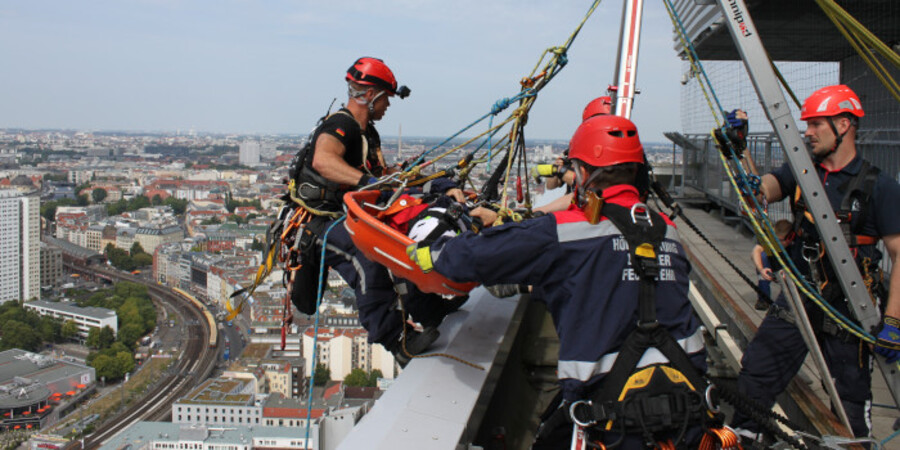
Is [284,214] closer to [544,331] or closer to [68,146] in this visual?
[544,331]

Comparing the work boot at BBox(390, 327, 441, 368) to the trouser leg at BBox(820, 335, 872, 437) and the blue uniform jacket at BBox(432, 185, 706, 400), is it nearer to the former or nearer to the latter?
the blue uniform jacket at BBox(432, 185, 706, 400)

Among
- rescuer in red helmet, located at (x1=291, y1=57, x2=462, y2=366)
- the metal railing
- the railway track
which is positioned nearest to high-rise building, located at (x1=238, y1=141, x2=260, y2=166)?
the railway track

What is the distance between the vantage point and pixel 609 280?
2.30 m

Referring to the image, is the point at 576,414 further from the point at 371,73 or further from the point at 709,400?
the point at 371,73

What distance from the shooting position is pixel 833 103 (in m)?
3.18

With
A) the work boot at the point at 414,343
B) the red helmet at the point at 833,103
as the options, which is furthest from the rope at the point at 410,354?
the red helmet at the point at 833,103

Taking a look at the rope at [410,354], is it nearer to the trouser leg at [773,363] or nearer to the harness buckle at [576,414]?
the harness buckle at [576,414]

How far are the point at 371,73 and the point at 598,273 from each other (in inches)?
83.6

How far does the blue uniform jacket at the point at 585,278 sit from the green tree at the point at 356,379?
44640mm

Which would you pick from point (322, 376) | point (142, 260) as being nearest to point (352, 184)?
point (322, 376)

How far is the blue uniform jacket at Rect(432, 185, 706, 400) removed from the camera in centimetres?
230

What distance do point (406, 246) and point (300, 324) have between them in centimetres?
6322

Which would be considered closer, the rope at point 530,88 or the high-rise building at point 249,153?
the rope at point 530,88

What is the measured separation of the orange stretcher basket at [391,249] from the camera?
2836mm
